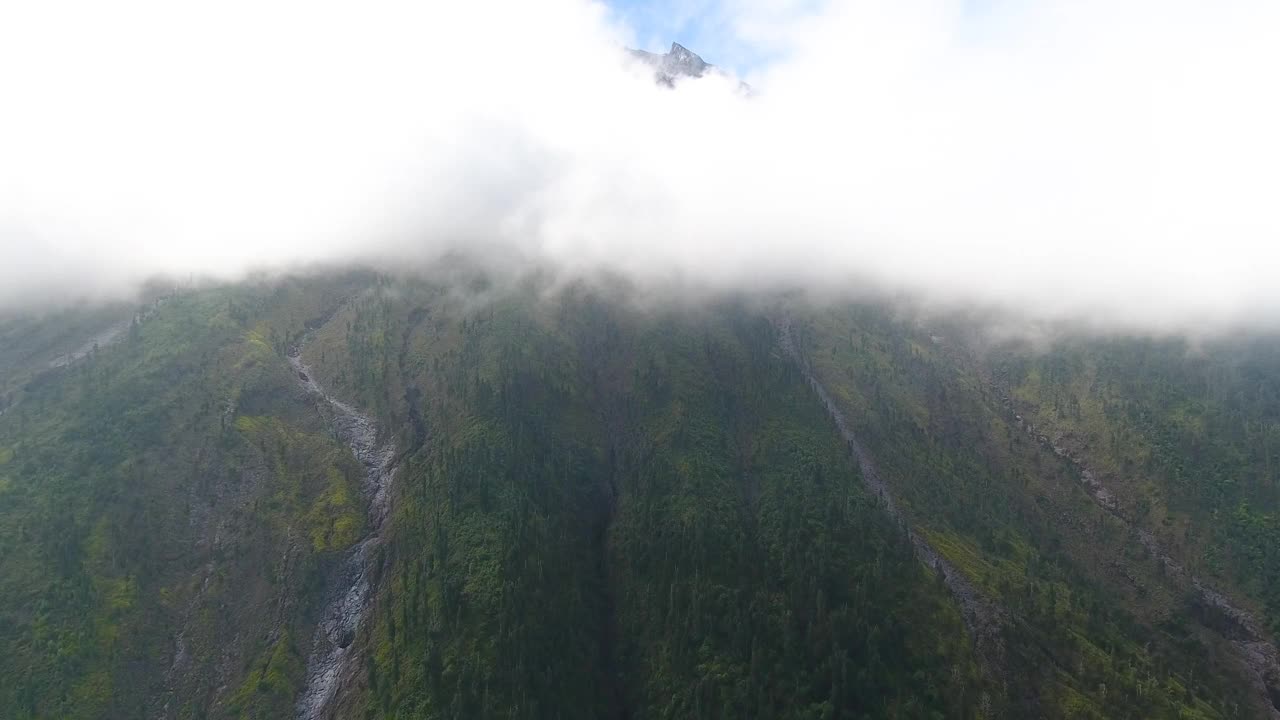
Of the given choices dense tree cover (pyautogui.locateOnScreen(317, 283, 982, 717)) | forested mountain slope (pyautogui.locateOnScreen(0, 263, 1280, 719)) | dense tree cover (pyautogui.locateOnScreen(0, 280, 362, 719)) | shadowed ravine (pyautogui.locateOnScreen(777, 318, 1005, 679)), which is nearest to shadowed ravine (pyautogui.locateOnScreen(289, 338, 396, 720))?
forested mountain slope (pyautogui.locateOnScreen(0, 263, 1280, 719))

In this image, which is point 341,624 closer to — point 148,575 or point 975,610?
point 148,575

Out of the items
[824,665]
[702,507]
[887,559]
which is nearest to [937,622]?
[887,559]

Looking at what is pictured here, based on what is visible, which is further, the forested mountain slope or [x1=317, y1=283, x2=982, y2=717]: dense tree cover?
the forested mountain slope

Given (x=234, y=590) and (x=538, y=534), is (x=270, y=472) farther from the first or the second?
(x=538, y=534)

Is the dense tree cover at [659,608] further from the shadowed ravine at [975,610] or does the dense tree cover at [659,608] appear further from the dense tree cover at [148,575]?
the dense tree cover at [148,575]

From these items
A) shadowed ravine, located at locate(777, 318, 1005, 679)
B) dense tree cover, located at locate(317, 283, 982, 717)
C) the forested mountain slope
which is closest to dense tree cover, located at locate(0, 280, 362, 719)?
the forested mountain slope

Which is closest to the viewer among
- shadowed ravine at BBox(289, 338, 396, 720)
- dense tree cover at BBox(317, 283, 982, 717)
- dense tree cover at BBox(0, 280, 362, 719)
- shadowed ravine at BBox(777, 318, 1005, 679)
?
dense tree cover at BBox(317, 283, 982, 717)

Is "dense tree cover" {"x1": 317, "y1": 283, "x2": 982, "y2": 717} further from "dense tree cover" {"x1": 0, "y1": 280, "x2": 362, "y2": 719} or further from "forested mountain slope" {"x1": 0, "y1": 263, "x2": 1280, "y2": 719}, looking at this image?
"dense tree cover" {"x1": 0, "y1": 280, "x2": 362, "y2": 719}

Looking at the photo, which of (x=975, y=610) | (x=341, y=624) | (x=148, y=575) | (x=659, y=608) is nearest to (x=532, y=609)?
(x=659, y=608)

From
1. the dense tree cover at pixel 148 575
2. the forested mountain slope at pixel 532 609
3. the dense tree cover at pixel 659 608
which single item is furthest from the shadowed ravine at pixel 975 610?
the dense tree cover at pixel 148 575

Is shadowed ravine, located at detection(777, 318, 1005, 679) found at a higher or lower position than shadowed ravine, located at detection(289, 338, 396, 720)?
higher

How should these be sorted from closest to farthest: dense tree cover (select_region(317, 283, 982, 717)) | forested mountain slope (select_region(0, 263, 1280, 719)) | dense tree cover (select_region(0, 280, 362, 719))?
1. dense tree cover (select_region(317, 283, 982, 717))
2. dense tree cover (select_region(0, 280, 362, 719))
3. forested mountain slope (select_region(0, 263, 1280, 719))
